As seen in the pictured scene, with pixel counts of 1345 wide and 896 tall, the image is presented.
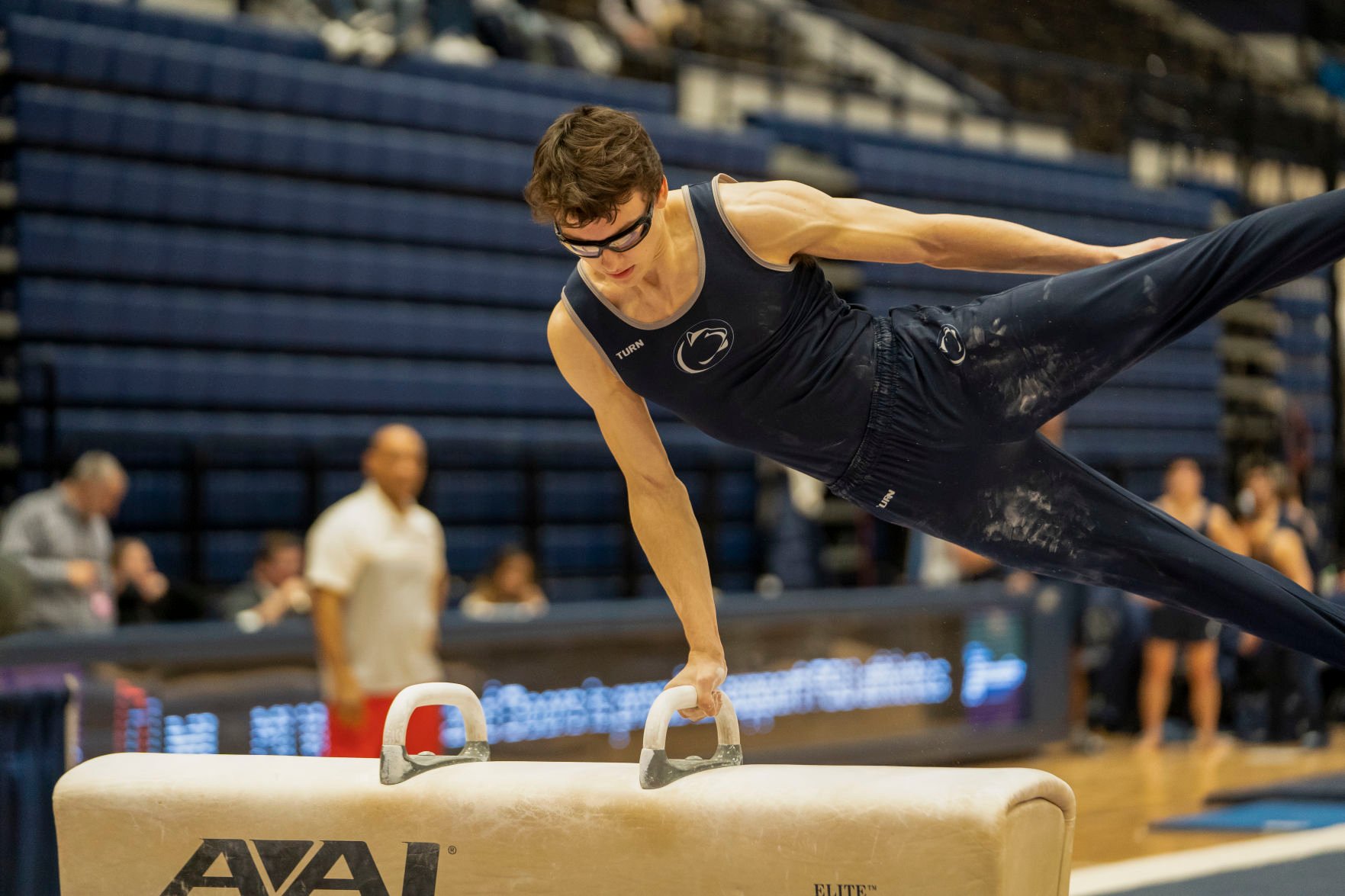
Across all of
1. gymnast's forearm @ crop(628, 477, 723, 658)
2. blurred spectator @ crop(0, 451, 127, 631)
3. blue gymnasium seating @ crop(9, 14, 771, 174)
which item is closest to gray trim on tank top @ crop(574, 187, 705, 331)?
gymnast's forearm @ crop(628, 477, 723, 658)

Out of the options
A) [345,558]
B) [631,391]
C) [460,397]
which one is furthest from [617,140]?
[460,397]

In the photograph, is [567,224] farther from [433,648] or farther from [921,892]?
[433,648]

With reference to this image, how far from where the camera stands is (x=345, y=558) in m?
4.39

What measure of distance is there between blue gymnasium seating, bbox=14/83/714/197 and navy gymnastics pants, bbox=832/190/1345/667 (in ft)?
13.8

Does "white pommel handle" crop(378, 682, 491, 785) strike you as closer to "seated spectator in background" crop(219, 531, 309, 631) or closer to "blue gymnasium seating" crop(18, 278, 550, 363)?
"seated spectator in background" crop(219, 531, 309, 631)

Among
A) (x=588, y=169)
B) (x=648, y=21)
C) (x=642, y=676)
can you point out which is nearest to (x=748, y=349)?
(x=588, y=169)

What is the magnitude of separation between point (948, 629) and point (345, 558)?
307 centimetres

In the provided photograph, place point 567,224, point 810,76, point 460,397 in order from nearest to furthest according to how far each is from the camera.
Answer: point 567,224 < point 460,397 < point 810,76

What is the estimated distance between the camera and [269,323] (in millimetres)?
6680

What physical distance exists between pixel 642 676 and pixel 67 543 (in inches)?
87.3

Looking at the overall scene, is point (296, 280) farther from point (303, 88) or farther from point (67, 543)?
point (67, 543)

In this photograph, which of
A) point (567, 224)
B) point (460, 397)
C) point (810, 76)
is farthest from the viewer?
point (810, 76)

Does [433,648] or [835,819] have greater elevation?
[835,819]

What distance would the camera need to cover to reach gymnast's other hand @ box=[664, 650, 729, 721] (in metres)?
2.19
